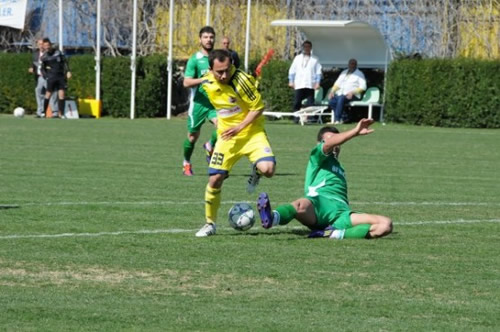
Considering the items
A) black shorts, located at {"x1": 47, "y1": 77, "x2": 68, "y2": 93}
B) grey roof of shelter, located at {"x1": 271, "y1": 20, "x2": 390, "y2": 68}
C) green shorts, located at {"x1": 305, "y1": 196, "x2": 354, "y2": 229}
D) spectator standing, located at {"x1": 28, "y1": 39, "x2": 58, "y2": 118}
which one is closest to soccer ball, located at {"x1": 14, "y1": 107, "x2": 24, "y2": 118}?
spectator standing, located at {"x1": 28, "y1": 39, "x2": 58, "y2": 118}

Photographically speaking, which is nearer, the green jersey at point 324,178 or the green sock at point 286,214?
the green sock at point 286,214

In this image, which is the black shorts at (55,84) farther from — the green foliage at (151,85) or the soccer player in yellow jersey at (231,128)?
the soccer player in yellow jersey at (231,128)

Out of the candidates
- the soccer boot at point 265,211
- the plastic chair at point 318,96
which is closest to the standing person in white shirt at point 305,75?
the plastic chair at point 318,96

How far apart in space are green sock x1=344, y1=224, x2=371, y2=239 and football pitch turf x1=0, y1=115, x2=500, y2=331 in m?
0.15

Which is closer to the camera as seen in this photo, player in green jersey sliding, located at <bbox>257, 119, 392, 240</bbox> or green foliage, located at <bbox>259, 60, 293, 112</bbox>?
player in green jersey sliding, located at <bbox>257, 119, 392, 240</bbox>

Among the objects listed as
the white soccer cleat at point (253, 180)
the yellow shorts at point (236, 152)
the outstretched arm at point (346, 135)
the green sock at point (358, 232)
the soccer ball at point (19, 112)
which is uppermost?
the outstretched arm at point (346, 135)

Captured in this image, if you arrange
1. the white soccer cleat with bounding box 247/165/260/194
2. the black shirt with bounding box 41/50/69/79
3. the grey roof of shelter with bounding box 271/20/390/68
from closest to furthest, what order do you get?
the white soccer cleat with bounding box 247/165/260/194, the black shirt with bounding box 41/50/69/79, the grey roof of shelter with bounding box 271/20/390/68

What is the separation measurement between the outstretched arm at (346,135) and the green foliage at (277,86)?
21253 mm

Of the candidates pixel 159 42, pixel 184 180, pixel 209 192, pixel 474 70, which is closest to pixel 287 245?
pixel 209 192

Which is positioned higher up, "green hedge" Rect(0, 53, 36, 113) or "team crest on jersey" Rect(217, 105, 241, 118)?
"team crest on jersey" Rect(217, 105, 241, 118)

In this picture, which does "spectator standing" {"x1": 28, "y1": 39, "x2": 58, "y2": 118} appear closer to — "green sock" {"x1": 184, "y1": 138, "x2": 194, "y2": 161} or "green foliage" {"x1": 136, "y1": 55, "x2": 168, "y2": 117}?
"green foliage" {"x1": 136, "y1": 55, "x2": 168, "y2": 117}

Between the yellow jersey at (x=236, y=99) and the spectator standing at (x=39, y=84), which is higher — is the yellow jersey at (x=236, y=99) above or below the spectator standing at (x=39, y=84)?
above

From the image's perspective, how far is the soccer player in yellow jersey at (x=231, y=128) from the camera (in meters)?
9.84

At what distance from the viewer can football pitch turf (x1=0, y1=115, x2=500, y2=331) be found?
650 centimetres
